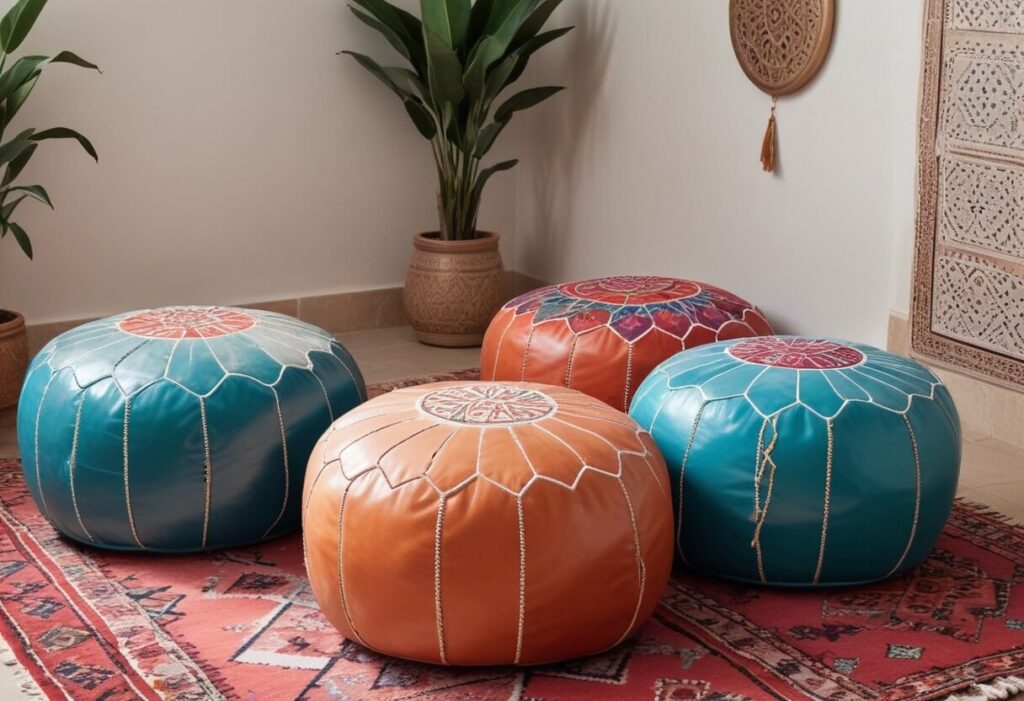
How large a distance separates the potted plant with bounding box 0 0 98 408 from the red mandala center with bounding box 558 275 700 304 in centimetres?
149

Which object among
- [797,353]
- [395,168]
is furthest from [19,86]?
[797,353]

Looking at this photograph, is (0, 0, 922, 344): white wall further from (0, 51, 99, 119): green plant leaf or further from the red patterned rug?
the red patterned rug

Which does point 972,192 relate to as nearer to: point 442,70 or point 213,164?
point 442,70

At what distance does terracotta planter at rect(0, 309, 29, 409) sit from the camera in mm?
3592

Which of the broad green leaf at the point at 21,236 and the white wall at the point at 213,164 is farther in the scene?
the white wall at the point at 213,164

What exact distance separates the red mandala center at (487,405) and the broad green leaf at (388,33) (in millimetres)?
2195

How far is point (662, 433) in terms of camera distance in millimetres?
2465

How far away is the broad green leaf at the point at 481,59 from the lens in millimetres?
4074

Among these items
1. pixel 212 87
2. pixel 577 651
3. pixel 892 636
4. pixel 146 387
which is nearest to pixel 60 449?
pixel 146 387

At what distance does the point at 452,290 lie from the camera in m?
4.37

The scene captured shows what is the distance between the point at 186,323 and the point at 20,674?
0.87m

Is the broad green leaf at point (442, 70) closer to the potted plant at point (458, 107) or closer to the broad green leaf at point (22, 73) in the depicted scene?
the potted plant at point (458, 107)

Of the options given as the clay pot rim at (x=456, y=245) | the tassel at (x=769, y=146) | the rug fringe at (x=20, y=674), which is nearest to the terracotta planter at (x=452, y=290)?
the clay pot rim at (x=456, y=245)

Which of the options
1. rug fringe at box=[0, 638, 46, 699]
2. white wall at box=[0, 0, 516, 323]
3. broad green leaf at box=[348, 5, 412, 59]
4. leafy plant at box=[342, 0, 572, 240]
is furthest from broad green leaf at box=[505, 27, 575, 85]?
rug fringe at box=[0, 638, 46, 699]
